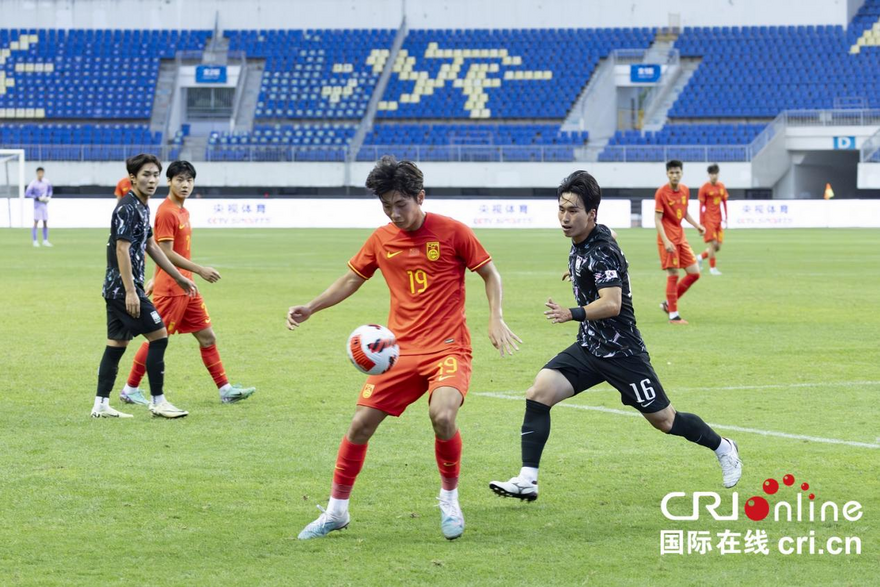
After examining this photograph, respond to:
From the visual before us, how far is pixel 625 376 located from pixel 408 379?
128 centimetres

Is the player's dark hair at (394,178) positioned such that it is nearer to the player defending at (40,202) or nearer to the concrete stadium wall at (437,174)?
the player defending at (40,202)

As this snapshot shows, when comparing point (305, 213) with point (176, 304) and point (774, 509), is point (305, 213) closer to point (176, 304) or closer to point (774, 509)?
point (176, 304)

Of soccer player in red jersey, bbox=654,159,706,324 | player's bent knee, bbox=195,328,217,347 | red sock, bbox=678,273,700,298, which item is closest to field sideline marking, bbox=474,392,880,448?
player's bent knee, bbox=195,328,217,347

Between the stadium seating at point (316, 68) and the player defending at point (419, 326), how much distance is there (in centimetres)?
4962

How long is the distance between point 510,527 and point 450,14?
55.3 meters

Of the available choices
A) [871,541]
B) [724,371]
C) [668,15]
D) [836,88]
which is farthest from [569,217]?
[668,15]

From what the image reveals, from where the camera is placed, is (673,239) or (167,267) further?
(673,239)

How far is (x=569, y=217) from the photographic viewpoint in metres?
6.40

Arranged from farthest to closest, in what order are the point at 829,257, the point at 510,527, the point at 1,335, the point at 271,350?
the point at 829,257
the point at 1,335
the point at 271,350
the point at 510,527

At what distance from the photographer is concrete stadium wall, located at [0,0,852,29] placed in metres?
56.9

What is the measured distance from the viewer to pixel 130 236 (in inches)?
352

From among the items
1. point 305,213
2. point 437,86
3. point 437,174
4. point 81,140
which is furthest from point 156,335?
point 437,86

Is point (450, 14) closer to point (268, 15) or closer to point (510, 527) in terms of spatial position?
point (268, 15)

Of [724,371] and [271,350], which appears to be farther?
[271,350]
